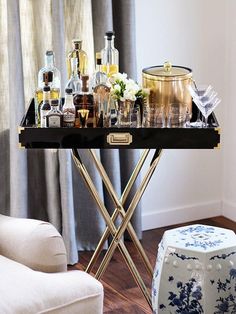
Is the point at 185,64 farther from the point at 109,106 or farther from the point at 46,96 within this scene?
the point at 46,96

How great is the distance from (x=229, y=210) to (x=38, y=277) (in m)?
2.10

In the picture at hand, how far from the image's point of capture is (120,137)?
261cm

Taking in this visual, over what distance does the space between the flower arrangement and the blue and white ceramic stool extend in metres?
0.58

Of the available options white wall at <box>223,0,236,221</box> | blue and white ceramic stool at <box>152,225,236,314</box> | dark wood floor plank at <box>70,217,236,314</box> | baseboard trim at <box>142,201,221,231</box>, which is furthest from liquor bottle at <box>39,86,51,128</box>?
white wall at <box>223,0,236,221</box>

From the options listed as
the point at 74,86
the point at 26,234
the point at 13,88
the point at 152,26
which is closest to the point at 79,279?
the point at 26,234

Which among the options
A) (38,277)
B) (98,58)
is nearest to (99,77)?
(98,58)

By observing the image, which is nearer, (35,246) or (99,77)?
(35,246)

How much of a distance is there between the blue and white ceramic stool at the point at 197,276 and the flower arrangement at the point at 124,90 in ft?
1.90

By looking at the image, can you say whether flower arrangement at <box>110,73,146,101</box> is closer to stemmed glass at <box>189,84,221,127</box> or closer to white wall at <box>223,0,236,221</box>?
stemmed glass at <box>189,84,221,127</box>

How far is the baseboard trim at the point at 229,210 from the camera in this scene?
4168 mm

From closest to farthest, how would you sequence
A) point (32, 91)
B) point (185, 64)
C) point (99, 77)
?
point (99, 77) < point (32, 91) < point (185, 64)

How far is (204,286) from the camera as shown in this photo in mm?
2469

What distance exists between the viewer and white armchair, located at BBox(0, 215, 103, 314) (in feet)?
7.26

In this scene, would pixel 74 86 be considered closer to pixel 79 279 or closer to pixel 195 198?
pixel 79 279
